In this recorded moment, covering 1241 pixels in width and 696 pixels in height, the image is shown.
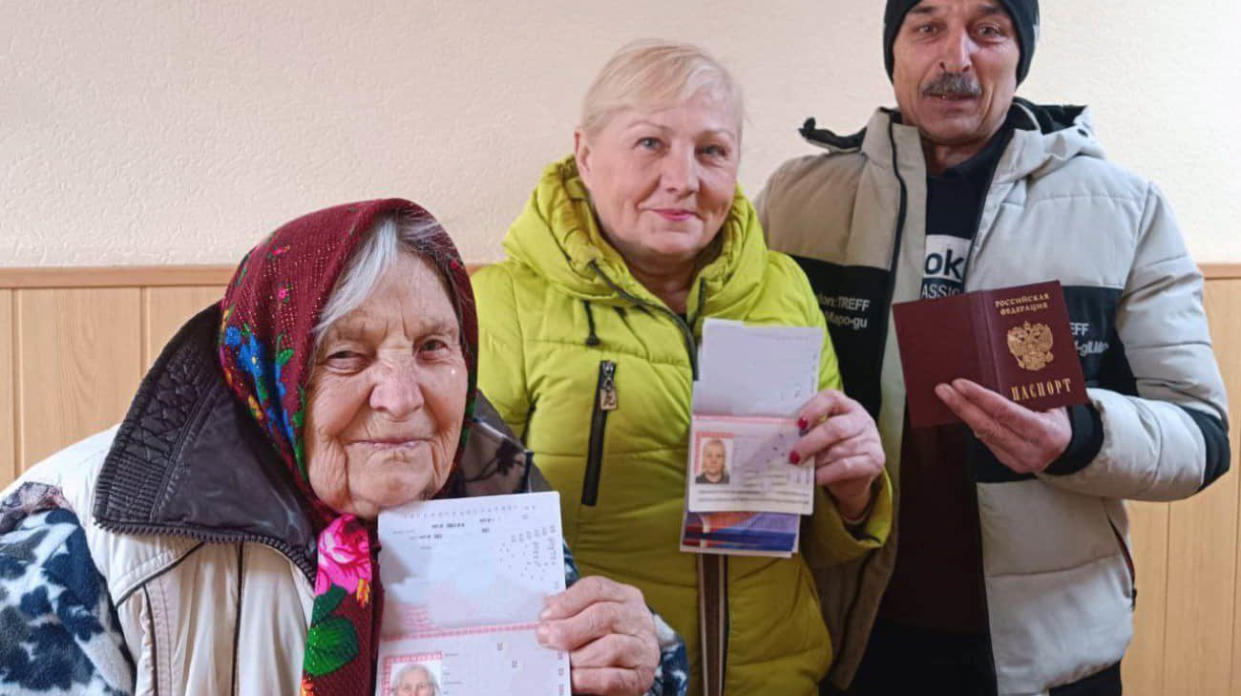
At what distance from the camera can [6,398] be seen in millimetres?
1957

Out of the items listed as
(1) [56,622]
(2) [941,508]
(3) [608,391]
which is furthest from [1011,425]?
(1) [56,622]

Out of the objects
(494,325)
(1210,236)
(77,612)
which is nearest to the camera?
(77,612)

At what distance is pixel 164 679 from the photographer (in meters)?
0.97

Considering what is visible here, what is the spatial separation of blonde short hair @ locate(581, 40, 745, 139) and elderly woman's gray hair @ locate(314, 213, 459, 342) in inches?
16.6

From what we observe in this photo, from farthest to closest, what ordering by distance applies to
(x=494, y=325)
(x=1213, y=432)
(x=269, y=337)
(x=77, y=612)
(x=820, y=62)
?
(x=820, y=62) < (x=1213, y=432) < (x=494, y=325) < (x=269, y=337) < (x=77, y=612)

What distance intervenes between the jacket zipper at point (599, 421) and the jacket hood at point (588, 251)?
110 millimetres

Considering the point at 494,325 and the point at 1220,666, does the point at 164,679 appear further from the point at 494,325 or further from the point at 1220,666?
the point at 1220,666

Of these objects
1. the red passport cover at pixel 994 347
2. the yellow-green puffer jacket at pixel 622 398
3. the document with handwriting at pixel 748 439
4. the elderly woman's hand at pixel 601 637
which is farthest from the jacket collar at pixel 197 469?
the red passport cover at pixel 994 347

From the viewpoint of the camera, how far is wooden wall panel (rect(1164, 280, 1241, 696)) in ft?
9.04

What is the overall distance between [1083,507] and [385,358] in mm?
1224

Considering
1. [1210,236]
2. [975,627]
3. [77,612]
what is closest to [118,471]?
[77,612]

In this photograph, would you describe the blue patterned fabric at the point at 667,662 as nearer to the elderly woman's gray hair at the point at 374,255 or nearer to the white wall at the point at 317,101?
the elderly woman's gray hair at the point at 374,255

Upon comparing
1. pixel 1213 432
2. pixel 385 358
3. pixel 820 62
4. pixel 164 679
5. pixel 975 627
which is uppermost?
pixel 820 62

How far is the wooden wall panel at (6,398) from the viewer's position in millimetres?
1938
